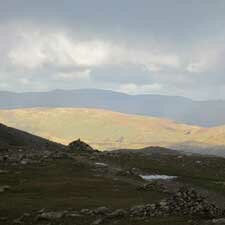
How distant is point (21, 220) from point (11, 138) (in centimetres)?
12052

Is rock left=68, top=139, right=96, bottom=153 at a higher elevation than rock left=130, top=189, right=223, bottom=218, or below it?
higher

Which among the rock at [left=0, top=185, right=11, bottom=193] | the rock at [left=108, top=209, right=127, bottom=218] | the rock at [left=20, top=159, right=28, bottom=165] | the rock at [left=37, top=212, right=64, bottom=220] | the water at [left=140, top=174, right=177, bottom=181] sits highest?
the rock at [left=20, top=159, right=28, bottom=165]

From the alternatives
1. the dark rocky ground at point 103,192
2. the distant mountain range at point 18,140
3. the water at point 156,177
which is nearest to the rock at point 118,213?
the dark rocky ground at point 103,192

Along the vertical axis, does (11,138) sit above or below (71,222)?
above

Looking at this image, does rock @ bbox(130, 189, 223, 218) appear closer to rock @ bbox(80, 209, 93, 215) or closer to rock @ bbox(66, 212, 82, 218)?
rock @ bbox(80, 209, 93, 215)

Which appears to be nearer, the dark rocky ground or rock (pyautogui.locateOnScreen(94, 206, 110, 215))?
the dark rocky ground

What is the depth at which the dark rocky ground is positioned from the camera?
48938 mm

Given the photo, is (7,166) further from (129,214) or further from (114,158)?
(129,214)

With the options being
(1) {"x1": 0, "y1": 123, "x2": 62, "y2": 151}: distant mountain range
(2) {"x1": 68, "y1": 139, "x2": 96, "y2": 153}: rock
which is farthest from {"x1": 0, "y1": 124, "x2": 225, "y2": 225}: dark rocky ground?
(1) {"x1": 0, "y1": 123, "x2": 62, "y2": 151}: distant mountain range

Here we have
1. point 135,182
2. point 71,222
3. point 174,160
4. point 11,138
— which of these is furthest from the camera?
point 11,138

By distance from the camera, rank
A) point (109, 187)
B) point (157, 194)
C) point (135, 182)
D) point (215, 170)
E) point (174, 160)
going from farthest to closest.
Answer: point (174, 160) < point (215, 170) < point (135, 182) < point (109, 187) < point (157, 194)

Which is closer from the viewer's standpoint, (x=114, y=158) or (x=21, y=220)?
(x=21, y=220)

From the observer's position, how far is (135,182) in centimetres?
7769

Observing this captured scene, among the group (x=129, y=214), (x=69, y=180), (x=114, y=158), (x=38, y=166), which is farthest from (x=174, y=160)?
(x=129, y=214)
